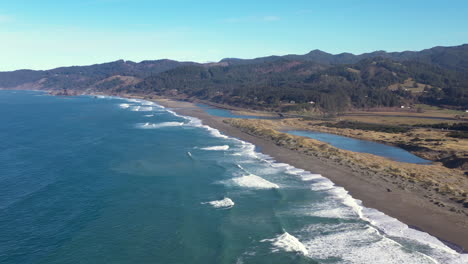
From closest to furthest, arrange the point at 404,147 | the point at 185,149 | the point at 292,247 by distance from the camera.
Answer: the point at 292,247, the point at 185,149, the point at 404,147

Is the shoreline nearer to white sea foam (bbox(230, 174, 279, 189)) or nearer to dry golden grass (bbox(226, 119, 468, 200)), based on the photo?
dry golden grass (bbox(226, 119, 468, 200))

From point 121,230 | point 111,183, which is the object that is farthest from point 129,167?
point 121,230

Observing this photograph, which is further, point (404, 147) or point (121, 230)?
point (404, 147)

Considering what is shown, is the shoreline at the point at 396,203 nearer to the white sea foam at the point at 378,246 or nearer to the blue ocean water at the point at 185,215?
the white sea foam at the point at 378,246

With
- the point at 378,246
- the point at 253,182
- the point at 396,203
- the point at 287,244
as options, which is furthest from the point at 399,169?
the point at 287,244

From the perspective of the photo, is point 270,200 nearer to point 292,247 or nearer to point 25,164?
point 292,247

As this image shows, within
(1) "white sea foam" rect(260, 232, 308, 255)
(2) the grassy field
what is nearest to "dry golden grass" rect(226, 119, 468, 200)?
(2) the grassy field
